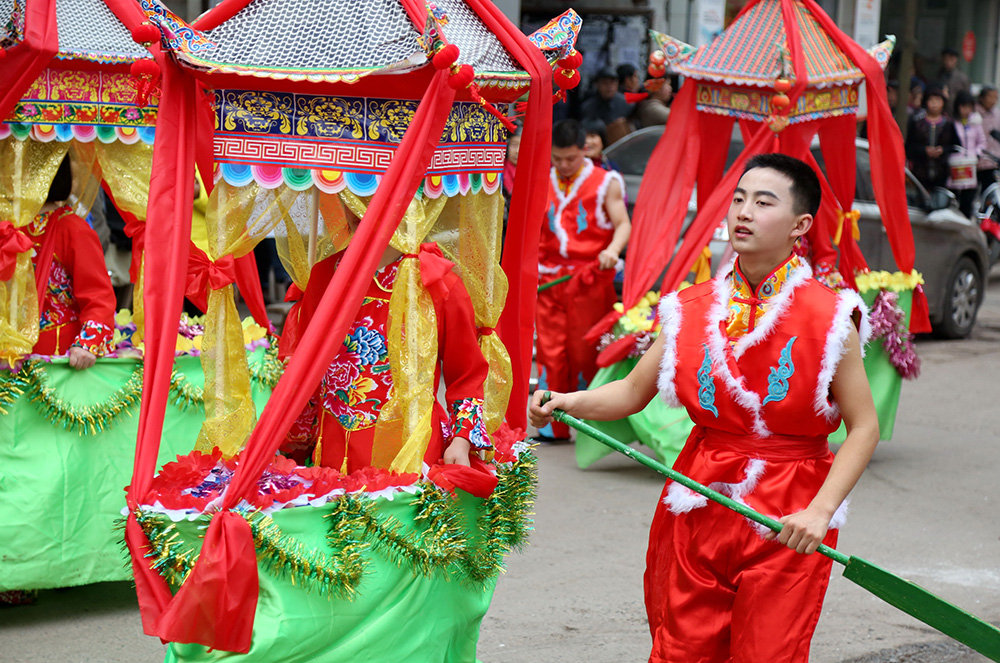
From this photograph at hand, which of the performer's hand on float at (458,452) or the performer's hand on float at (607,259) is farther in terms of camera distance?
the performer's hand on float at (607,259)

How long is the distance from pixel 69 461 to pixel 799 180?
2835 millimetres

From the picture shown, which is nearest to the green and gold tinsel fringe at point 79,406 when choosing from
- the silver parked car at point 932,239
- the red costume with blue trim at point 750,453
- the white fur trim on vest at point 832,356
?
the red costume with blue trim at point 750,453

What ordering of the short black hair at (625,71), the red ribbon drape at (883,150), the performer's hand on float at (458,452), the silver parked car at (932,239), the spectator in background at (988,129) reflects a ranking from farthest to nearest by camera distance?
the spectator in background at (988,129), the short black hair at (625,71), the silver parked car at (932,239), the red ribbon drape at (883,150), the performer's hand on float at (458,452)

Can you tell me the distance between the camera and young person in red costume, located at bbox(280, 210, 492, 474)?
3.31 meters

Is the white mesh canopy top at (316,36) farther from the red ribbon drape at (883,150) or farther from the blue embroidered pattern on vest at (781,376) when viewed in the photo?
the red ribbon drape at (883,150)

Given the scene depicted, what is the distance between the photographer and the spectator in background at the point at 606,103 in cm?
1244

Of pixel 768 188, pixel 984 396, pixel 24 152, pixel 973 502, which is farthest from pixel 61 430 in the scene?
pixel 984 396

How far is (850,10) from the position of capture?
17.1 m

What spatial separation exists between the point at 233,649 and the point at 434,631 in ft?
1.86

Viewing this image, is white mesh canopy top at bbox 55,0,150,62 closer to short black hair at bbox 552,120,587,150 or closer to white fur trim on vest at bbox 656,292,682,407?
white fur trim on vest at bbox 656,292,682,407

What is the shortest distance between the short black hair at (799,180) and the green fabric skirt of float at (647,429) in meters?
2.99

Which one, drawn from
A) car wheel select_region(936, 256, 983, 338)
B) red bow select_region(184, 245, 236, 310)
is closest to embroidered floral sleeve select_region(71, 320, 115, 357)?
red bow select_region(184, 245, 236, 310)

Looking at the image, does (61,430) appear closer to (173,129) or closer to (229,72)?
(173,129)

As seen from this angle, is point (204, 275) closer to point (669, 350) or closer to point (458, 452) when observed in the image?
point (458, 452)
